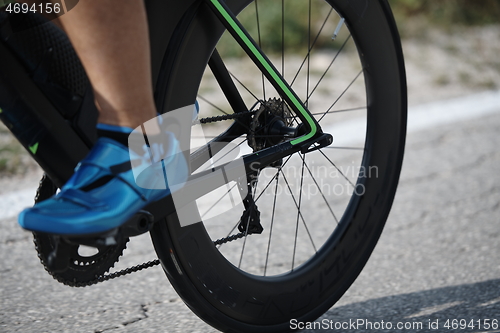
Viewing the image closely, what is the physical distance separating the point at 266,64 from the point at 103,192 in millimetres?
520

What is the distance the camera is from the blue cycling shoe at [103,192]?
1.02 meters

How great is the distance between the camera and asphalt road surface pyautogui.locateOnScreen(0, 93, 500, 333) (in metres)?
1.67

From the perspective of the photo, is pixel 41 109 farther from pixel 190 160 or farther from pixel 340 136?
pixel 340 136

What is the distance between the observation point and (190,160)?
52.3 inches

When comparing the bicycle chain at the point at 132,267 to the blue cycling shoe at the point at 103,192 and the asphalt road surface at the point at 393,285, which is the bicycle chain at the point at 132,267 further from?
the asphalt road surface at the point at 393,285

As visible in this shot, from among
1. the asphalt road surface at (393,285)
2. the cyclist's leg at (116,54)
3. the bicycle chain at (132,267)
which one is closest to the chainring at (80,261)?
the bicycle chain at (132,267)

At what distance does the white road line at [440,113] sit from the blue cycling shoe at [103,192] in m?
2.18

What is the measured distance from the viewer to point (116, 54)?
1.05 metres

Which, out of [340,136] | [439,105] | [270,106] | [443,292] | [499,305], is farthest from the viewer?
[439,105]

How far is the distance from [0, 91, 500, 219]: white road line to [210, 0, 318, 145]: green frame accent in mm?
1789

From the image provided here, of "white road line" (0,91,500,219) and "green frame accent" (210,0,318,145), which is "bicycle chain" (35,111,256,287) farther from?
"white road line" (0,91,500,219)

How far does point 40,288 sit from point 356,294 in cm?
101

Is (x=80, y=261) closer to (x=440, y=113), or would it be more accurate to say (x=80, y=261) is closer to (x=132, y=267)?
(x=132, y=267)

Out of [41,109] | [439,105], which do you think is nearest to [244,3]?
[41,109]
